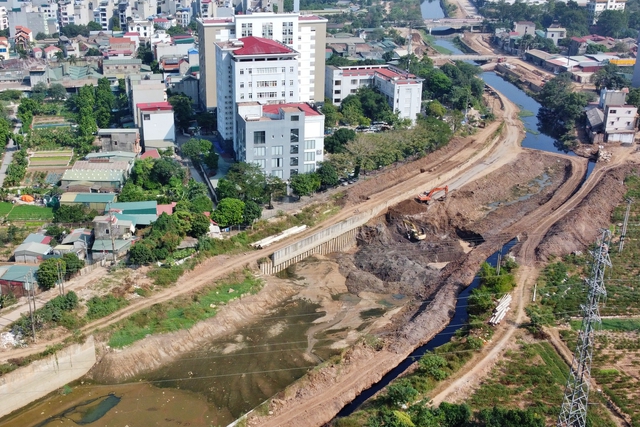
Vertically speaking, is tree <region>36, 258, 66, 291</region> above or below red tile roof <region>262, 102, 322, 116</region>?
below

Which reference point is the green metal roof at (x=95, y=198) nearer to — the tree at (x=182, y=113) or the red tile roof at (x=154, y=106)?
the red tile roof at (x=154, y=106)

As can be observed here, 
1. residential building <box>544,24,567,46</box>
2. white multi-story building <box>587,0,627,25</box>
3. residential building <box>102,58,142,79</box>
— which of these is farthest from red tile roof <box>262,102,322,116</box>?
white multi-story building <box>587,0,627,25</box>

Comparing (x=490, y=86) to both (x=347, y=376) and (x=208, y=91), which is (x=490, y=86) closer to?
(x=208, y=91)

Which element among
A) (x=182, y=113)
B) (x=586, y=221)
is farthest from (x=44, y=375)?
(x=182, y=113)

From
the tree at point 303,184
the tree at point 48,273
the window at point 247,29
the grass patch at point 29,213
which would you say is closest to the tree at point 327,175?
the tree at point 303,184

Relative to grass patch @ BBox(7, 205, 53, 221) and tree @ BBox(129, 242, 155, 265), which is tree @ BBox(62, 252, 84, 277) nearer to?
tree @ BBox(129, 242, 155, 265)

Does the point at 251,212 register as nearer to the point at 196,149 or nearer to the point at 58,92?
the point at 196,149

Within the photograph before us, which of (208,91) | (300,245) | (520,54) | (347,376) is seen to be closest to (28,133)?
(208,91)
